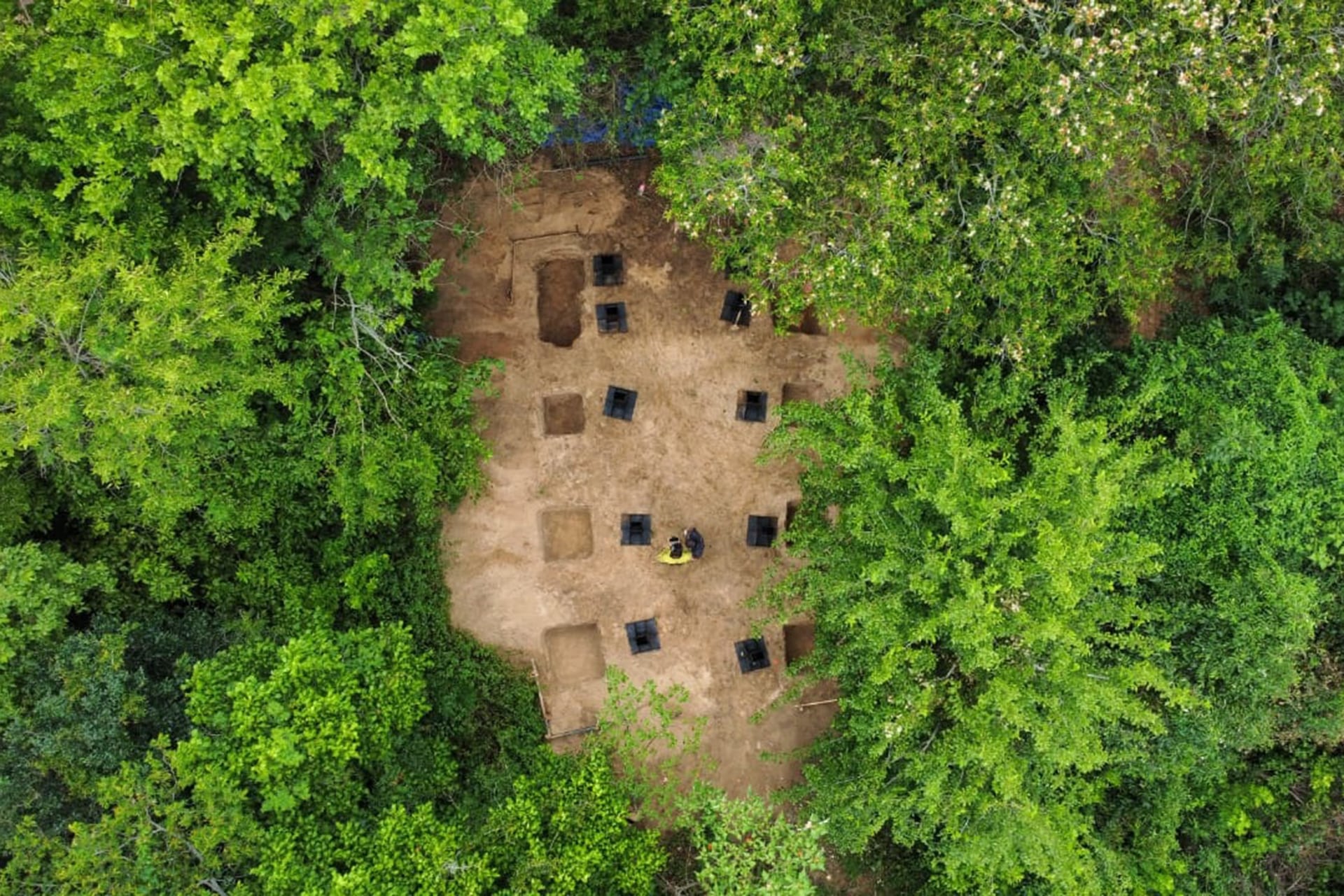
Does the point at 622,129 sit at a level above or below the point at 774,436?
above

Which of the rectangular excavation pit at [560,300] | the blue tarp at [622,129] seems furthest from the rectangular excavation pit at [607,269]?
the blue tarp at [622,129]

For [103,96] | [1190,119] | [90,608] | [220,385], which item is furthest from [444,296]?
[1190,119]

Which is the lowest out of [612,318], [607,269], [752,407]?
[752,407]

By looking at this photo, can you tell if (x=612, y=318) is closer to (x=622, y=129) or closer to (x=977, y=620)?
(x=622, y=129)

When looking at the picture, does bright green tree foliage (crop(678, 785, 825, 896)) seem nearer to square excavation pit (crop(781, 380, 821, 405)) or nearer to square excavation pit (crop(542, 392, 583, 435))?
square excavation pit (crop(542, 392, 583, 435))

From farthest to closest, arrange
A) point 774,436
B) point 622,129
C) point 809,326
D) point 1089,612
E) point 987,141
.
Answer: point 809,326
point 622,129
point 774,436
point 1089,612
point 987,141

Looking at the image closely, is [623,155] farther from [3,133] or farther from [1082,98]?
[3,133]

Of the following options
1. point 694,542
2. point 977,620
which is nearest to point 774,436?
point 694,542
